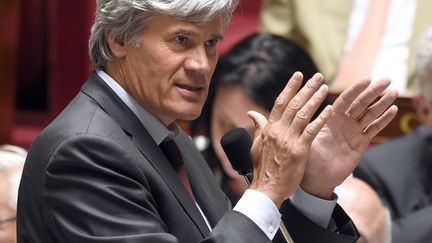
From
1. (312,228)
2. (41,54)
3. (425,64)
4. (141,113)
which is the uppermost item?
(141,113)

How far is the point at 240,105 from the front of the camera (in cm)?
161

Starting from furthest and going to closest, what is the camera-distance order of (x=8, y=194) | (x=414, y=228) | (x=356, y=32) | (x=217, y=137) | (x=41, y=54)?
(x=41, y=54)
(x=356, y=32)
(x=217, y=137)
(x=414, y=228)
(x=8, y=194)

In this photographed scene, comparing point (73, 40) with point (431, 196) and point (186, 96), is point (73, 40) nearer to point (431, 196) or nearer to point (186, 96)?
point (431, 196)

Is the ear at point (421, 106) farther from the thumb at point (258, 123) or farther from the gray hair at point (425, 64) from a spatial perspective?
the thumb at point (258, 123)

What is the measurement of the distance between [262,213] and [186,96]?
134 mm

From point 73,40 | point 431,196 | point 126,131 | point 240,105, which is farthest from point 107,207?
point 73,40

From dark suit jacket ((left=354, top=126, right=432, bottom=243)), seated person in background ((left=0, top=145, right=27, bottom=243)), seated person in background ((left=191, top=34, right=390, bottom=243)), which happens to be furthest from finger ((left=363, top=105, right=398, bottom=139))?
dark suit jacket ((left=354, top=126, right=432, bottom=243))

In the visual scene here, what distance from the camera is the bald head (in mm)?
1259

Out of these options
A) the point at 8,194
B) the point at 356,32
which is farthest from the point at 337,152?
the point at 356,32

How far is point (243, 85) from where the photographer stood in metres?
1.63

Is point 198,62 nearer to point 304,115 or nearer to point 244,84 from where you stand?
point 304,115

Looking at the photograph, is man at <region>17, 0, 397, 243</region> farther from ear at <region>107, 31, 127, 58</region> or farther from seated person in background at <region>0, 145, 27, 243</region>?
seated person in background at <region>0, 145, 27, 243</region>

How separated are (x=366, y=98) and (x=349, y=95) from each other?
0.02 metres

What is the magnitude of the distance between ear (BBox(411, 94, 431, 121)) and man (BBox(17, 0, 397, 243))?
734 mm
